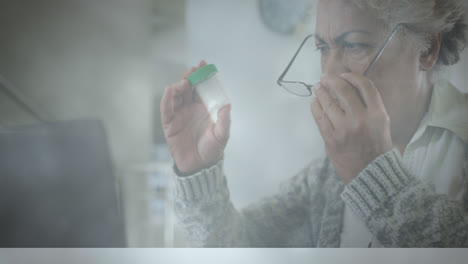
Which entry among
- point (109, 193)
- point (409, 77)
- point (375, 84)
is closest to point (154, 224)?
point (109, 193)

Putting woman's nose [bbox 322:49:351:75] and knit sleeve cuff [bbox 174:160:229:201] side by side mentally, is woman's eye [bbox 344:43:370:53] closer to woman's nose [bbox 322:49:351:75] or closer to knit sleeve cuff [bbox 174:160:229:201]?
woman's nose [bbox 322:49:351:75]

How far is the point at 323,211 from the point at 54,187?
2.70 feet

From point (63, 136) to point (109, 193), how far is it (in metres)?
0.22

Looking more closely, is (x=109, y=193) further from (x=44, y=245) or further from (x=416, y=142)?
(x=416, y=142)

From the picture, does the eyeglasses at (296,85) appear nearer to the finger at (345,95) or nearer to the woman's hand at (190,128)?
the finger at (345,95)

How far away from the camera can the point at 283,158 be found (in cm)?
98

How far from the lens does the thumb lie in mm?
985

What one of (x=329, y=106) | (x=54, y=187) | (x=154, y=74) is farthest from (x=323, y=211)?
(x=54, y=187)

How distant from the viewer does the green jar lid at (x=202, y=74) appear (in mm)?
970

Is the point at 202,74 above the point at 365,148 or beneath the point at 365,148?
above

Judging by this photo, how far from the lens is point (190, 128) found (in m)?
0.98

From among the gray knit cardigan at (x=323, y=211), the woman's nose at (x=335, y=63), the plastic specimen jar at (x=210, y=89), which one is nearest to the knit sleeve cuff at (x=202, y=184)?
the gray knit cardigan at (x=323, y=211)

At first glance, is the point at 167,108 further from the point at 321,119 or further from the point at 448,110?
the point at 448,110

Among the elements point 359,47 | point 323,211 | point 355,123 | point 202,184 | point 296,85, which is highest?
point 359,47
